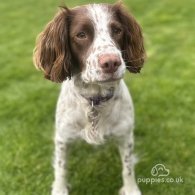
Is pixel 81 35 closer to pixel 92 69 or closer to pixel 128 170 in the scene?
pixel 92 69

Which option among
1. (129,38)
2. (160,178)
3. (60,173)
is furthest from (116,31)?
Result: (160,178)

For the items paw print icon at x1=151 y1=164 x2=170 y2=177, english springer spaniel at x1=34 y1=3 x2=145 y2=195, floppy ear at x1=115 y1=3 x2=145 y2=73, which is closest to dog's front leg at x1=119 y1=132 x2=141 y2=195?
english springer spaniel at x1=34 y1=3 x2=145 y2=195

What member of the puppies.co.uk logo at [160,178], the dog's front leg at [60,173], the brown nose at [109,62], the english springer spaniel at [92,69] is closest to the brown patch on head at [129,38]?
the english springer spaniel at [92,69]

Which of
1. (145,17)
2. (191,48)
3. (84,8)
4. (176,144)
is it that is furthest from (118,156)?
(145,17)

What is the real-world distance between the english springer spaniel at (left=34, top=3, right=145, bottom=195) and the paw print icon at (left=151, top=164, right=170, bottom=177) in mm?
278

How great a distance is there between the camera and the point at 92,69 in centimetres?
308

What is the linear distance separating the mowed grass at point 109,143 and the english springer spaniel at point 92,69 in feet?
0.89

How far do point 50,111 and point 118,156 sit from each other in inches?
38.8

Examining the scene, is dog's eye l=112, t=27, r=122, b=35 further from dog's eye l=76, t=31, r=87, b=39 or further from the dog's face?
dog's eye l=76, t=31, r=87, b=39

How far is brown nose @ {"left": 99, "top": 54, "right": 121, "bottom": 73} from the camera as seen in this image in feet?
9.69

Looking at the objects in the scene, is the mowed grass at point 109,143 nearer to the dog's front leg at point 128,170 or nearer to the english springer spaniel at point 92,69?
the dog's front leg at point 128,170

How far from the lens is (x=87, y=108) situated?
140 inches

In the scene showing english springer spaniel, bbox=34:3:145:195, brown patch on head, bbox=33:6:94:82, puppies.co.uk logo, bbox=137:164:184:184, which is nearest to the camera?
english springer spaniel, bbox=34:3:145:195

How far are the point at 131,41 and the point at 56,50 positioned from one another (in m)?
0.53
